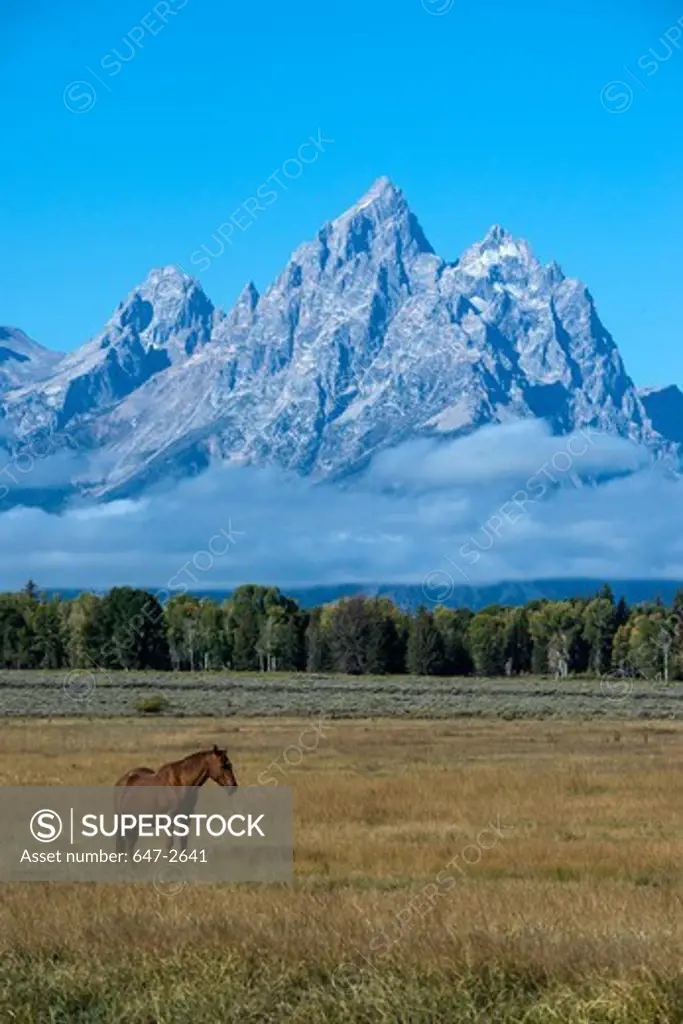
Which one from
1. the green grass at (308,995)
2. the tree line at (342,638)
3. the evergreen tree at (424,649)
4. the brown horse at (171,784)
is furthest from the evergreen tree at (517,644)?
the green grass at (308,995)

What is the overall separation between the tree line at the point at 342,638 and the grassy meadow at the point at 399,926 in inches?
4712

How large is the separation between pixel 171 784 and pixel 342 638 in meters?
147

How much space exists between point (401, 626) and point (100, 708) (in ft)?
344

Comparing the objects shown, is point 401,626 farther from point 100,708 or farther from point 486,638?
point 100,708

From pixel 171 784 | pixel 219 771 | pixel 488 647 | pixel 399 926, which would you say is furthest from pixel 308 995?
pixel 488 647

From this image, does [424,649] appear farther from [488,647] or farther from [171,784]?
[171,784]

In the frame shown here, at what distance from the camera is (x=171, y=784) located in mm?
19375

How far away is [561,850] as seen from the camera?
21641 millimetres

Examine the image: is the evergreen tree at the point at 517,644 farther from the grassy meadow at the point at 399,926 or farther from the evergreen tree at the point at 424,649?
the grassy meadow at the point at 399,926

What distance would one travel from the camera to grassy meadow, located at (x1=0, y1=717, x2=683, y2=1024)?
32.9ft

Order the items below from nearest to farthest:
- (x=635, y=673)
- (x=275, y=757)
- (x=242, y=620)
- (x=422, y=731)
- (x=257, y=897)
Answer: (x=257, y=897)
(x=275, y=757)
(x=422, y=731)
(x=635, y=673)
(x=242, y=620)

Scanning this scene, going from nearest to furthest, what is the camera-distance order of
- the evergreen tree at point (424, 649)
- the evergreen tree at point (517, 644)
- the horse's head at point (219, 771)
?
the horse's head at point (219, 771) → the evergreen tree at point (424, 649) → the evergreen tree at point (517, 644)

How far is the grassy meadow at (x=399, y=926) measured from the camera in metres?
10.0

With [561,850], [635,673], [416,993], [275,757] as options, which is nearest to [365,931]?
[416,993]
